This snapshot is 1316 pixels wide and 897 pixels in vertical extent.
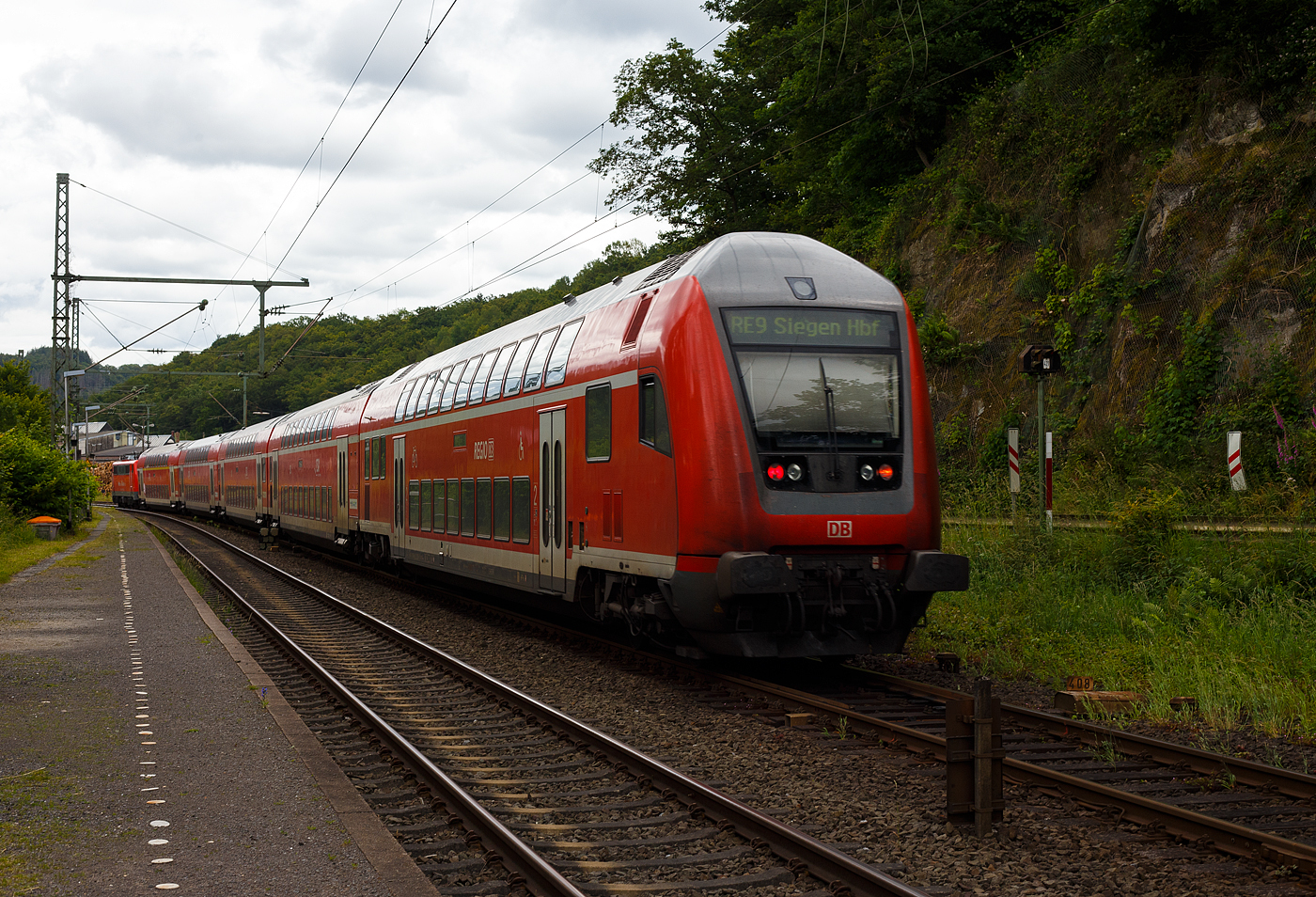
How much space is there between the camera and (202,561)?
91.4ft

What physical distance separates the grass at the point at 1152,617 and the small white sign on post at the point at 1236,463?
9.12 ft

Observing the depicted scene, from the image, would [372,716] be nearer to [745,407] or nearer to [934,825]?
[745,407]

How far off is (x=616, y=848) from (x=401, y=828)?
1270 millimetres

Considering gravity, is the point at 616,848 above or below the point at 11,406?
below

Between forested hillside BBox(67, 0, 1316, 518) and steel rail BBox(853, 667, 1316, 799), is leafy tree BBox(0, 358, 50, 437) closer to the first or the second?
forested hillside BBox(67, 0, 1316, 518)

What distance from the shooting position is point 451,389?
17359 millimetres

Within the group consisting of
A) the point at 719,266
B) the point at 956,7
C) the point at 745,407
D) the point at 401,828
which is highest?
the point at 956,7

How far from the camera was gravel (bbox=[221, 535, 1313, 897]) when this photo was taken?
17.4 feet

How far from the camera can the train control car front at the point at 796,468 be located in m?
9.20

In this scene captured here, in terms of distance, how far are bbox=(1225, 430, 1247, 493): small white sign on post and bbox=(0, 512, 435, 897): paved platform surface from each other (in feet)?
40.8

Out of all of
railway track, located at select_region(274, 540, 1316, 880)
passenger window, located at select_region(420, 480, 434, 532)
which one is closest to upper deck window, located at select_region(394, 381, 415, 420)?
passenger window, located at select_region(420, 480, 434, 532)

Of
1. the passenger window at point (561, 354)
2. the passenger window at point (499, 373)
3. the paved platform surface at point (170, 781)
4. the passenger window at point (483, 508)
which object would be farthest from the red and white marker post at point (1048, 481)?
the paved platform surface at point (170, 781)

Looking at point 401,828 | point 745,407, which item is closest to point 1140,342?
point 745,407

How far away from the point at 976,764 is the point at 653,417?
4809mm
